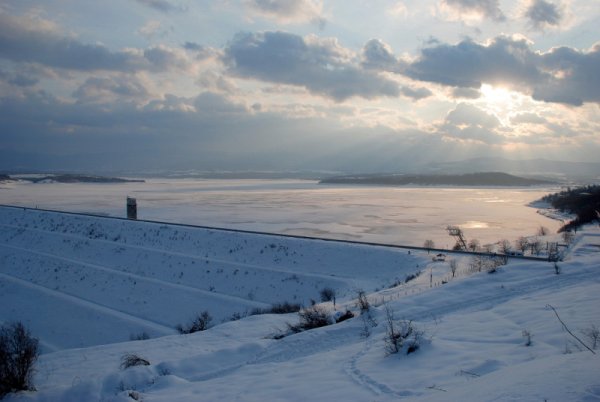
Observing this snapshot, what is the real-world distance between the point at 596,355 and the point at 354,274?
55.1 feet

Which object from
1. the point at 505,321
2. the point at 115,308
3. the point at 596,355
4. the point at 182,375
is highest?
the point at 596,355

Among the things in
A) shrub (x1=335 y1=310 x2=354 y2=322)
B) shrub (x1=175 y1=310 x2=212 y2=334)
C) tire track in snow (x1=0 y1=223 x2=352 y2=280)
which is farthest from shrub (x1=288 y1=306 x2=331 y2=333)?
tire track in snow (x1=0 y1=223 x2=352 y2=280)

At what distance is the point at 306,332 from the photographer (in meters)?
8.01

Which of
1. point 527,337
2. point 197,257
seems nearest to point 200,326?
point 527,337

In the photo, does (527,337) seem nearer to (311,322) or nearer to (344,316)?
(344,316)

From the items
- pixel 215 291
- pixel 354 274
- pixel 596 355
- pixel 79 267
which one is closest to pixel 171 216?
pixel 79 267

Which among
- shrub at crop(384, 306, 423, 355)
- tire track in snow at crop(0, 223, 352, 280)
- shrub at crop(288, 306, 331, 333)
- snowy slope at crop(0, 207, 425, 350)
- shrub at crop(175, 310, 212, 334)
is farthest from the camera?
tire track in snow at crop(0, 223, 352, 280)

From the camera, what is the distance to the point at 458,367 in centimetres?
520

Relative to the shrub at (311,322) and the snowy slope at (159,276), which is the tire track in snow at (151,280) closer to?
the snowy slope at (159,276)

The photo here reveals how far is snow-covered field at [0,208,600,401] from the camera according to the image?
496 cm

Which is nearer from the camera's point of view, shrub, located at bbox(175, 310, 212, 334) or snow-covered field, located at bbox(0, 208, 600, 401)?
snow-covered field, located at bbox(0, 208, 600, 401)

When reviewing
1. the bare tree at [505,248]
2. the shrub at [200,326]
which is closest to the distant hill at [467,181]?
the bare tree at [505,248]

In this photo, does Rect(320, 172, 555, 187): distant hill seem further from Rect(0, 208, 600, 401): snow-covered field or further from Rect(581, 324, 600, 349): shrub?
Rect(581, 324, 600, 349): shrub

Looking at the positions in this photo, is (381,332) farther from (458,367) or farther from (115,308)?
(115,308)
